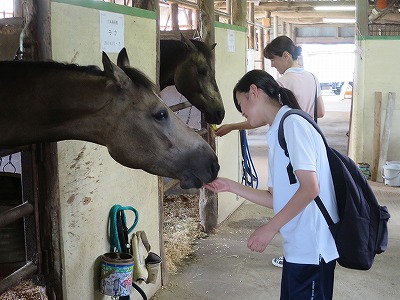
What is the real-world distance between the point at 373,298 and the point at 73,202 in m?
1.84

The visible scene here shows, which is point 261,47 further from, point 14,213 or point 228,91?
point 14,213

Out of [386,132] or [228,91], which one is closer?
[228,91]

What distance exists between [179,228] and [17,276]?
8.19 feet

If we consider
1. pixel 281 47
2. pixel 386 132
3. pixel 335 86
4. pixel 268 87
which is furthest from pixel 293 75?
pixel 335 86

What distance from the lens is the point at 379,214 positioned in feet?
6.06

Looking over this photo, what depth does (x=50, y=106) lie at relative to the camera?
5.78ft

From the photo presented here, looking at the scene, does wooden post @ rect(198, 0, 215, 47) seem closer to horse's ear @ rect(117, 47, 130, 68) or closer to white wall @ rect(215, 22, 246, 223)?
white wall @ rect(215, 22, 246, 223)

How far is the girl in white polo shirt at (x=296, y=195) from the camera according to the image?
1748 millimetres

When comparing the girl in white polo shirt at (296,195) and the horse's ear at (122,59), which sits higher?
the horse's ear at (122,59)

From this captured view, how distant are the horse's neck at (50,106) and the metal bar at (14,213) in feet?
0.89

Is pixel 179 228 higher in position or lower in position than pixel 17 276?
lower

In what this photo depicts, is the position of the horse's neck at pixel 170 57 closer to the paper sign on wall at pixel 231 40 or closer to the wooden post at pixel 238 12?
the paper sign on wall at pixel 231 40

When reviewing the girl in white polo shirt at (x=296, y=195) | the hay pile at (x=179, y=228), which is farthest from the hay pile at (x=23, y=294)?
the girl in white polo shirt at (x=296, y=195)

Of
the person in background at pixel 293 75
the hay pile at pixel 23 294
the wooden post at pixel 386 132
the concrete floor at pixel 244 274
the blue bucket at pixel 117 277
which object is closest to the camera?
the blue bucket at pixel 117 277
